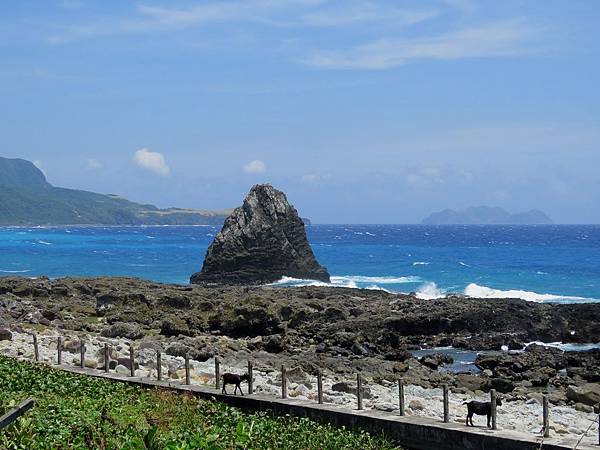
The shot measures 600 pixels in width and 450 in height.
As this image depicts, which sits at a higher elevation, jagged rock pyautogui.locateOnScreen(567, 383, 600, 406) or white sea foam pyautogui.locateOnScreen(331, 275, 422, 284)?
jagged rock pyautogui.locateOnScreen(567, 383, 600, 406)

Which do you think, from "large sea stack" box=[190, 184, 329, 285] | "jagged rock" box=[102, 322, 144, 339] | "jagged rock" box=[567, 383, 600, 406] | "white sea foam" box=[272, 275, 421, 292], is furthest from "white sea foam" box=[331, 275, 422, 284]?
"jagged rock" box=[567, 383, 600, 406]

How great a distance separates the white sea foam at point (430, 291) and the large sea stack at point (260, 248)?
9.83m

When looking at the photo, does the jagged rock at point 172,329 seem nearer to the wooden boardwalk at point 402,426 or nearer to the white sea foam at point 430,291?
the wooden boardwalk at point 402,426

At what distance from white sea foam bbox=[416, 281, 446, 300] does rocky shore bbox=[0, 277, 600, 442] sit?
1331cm

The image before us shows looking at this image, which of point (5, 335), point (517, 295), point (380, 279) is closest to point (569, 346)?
point (5, 335)

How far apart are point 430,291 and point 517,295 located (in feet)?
25.6

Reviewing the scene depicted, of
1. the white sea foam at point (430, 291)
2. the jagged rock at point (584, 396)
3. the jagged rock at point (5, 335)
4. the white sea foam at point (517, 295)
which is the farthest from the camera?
the white sea foam at point (430, 291)

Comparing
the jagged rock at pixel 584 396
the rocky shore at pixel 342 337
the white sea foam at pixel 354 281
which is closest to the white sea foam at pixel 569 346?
the rocky shore at pixel 342 337

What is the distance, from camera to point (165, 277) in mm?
91938

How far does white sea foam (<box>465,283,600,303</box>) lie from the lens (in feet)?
218

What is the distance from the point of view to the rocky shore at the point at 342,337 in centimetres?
2572

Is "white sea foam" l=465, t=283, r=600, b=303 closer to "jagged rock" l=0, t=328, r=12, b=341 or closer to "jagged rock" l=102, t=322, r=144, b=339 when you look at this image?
"jagged rock" l=102, t=322, r=144, b=339

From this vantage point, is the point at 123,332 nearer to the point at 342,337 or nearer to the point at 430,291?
the point at 342,337

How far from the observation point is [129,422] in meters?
14.5
